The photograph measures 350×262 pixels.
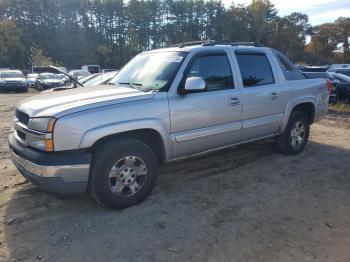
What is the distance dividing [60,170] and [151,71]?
1872mm

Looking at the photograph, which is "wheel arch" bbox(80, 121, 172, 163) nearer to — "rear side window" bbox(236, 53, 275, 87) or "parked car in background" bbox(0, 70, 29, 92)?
"rear side window" bbox(236, 53, 275, 87)

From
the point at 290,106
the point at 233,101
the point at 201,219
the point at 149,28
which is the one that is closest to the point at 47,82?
the point at 290,106

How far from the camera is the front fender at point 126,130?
12.2 ft

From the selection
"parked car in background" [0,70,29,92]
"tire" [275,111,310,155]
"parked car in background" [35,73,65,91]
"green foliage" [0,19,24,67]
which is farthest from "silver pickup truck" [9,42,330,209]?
"green foliage" [0,19,24,67]

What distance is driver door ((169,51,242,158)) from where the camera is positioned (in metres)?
4.47

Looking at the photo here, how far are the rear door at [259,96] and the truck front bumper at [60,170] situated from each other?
2521mm

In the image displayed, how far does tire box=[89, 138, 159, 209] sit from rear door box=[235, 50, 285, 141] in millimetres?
1758

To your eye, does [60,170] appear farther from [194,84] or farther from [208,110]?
[208,110]

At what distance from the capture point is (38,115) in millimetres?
3795

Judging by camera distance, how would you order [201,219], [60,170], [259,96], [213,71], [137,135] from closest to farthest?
[60,170]
[201,219]
[137,135]
[213,71]
[259,96]

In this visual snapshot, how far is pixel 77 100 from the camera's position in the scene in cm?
404

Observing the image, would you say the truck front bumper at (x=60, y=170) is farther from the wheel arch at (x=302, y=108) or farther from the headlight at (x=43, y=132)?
the wheel arch at (x=302, y=108)

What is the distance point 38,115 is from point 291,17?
330 ft

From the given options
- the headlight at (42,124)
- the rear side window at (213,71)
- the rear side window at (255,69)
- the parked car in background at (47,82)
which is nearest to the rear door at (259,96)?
the rear side window at (255,69)
